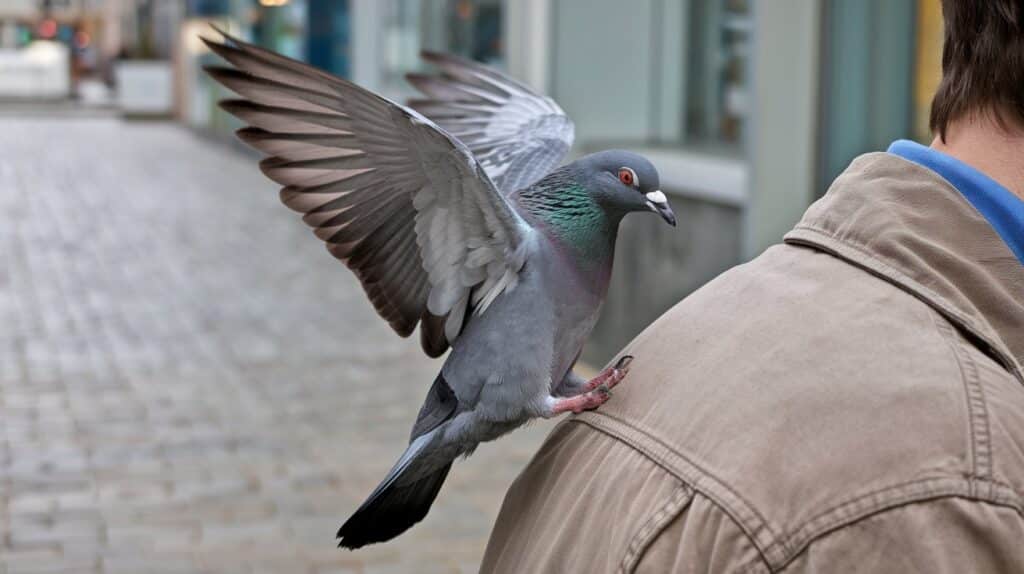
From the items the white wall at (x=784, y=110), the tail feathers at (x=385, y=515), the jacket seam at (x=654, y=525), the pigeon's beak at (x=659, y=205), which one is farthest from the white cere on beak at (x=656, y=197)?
the white wall at (x=784, y=110)

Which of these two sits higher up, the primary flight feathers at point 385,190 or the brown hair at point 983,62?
the brown hair at point 983,62

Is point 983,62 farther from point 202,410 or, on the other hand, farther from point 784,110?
point 202,410

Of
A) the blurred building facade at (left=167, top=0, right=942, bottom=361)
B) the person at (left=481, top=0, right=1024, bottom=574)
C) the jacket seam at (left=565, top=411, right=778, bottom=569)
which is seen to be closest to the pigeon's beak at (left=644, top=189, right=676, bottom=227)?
the person at (left=481, top=0, right=1024, bottom=574)

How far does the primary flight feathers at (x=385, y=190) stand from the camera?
1.84 m

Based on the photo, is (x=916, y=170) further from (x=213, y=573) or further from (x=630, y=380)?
(x=213, y=573)

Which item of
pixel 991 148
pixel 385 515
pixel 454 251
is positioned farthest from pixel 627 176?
A: pixel 991 148

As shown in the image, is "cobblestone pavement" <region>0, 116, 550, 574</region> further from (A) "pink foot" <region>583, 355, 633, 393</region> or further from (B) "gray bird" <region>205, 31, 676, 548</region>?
(A) "pink foot" <region>583, 355, 633, 393</region>

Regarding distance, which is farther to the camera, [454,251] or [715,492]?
[454,251]

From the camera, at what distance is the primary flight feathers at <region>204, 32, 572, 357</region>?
6.03ft

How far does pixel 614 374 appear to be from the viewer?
58.5 inches

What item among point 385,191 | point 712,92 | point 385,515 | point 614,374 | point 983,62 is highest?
point 983,62

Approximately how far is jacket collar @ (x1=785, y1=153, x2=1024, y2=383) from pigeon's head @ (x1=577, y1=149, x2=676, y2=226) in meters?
0.81

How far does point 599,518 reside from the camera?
130 centimetres

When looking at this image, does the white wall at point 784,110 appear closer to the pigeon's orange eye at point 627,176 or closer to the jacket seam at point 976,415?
the pigeon's orange eye at point 627,176
